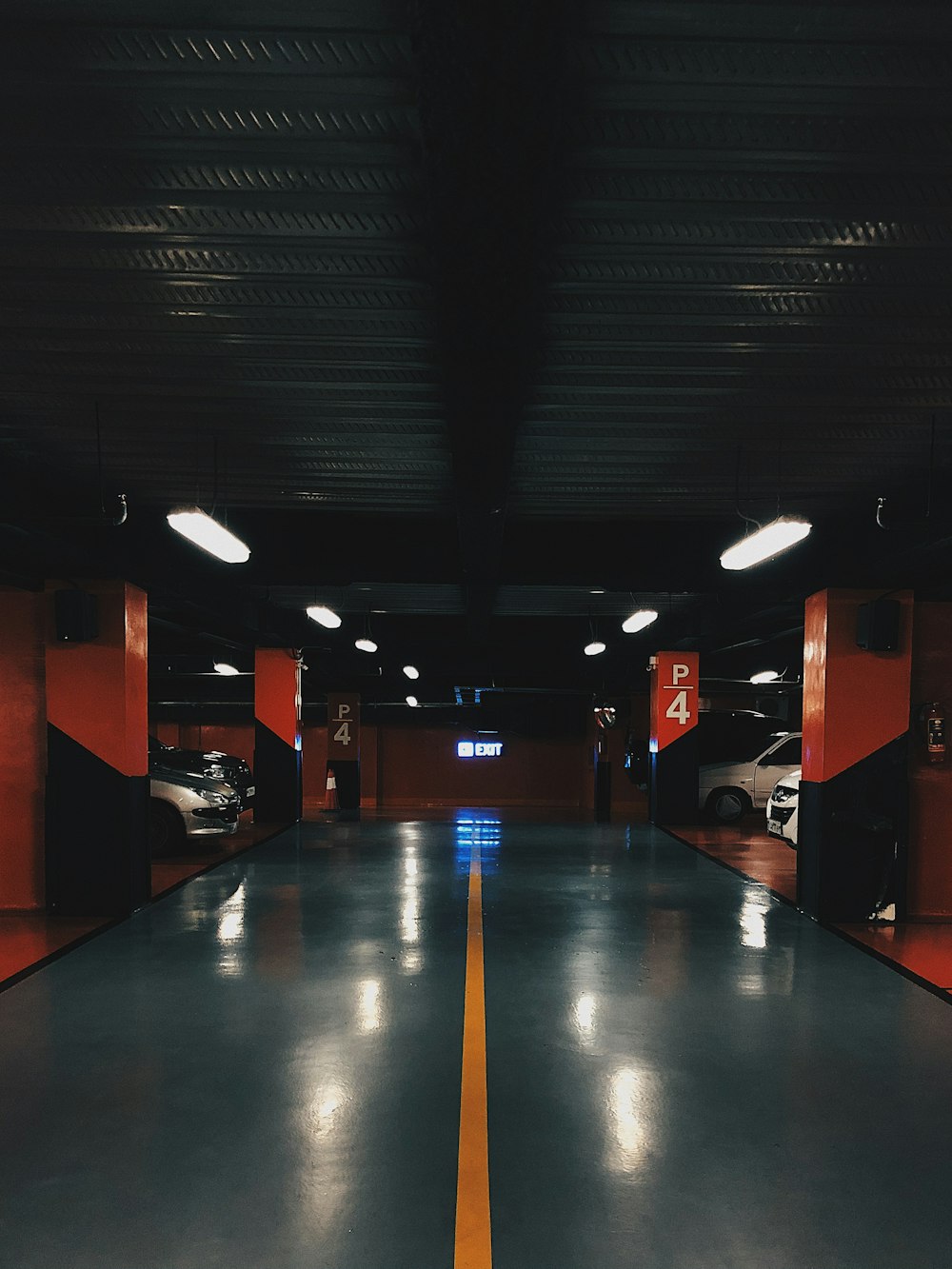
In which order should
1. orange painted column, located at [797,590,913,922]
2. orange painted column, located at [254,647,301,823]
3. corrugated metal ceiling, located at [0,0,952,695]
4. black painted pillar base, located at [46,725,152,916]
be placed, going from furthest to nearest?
1. orange painted column, located at [254,647,301,823]
2. orange painted column, located at [797,590,913,922]
3. black painted pillar base, located at [46,725,152,916]
4. corrugated metal ceiling, located at [0,0,952,695]

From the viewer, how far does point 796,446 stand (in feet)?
18.0

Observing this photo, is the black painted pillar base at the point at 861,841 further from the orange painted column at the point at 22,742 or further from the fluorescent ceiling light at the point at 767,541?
the orange painted column at the point at 22,742

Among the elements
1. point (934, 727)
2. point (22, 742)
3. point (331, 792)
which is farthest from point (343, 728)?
point (934, 727)

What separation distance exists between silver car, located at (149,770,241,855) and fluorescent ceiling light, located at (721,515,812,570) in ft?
25.1

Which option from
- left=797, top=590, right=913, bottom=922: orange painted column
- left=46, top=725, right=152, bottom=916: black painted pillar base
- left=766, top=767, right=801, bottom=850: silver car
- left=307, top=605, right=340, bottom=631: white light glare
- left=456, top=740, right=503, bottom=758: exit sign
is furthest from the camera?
left=456, top=740, right=503, bottom=758: exit sign

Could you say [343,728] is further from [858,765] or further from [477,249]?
[477,249]

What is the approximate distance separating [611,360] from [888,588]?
478cm

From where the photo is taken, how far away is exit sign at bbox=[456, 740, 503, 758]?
28.7 m

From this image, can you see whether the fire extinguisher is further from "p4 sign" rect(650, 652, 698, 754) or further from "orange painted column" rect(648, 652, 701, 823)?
"p4 sign" rect(650, 652, 698, 754)

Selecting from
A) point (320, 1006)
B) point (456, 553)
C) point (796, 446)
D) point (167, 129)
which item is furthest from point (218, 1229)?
point (456, 553)

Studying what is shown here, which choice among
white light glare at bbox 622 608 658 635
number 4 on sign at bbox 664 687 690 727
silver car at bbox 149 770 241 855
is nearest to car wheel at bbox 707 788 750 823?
number 4 on sign at bbox 664 687 690 727

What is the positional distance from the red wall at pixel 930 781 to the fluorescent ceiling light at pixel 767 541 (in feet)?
9.15

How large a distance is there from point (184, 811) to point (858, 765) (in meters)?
8.18

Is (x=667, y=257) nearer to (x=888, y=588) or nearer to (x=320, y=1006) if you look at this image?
(x=320, y=1006)
